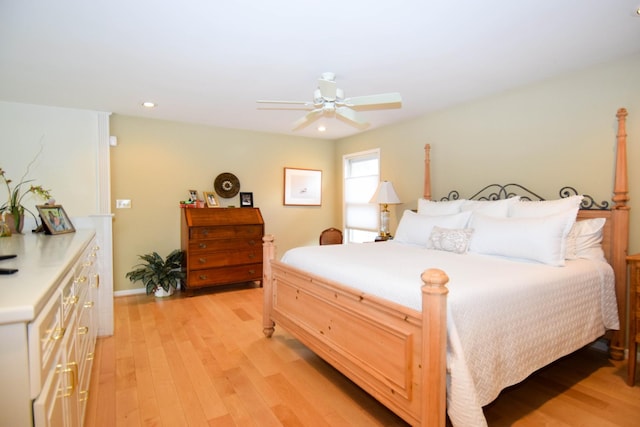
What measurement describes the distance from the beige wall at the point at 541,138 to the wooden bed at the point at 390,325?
0.14m

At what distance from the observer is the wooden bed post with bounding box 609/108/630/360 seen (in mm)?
2428

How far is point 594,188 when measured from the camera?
2689mm

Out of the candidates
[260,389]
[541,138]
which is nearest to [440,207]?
[541,138]

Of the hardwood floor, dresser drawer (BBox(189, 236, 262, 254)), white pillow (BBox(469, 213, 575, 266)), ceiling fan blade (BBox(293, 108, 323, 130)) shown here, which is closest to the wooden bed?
the hardwood floor

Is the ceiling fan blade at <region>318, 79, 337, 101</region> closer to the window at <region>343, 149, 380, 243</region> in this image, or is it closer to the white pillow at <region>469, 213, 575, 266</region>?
the white pillow at <region>469, 213, 575, 266</region>

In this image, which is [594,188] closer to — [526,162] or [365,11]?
[526,162]

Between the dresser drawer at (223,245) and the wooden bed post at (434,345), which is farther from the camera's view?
the dresser drawer at (223,245)

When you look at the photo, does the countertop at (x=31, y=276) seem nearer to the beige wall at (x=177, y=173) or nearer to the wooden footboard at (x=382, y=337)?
the wooden footboard at (x=382, y=337)

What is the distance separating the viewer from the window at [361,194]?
5004mm

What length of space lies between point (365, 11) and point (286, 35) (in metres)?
0.54

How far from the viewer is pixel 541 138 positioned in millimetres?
3000

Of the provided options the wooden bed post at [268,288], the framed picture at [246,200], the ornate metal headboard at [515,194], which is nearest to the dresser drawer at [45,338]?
the wooden bed post at [268,288]

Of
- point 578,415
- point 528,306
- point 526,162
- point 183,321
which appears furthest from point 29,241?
point 526,162

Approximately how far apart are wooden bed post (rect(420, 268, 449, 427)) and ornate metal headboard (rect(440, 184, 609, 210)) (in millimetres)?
2107
